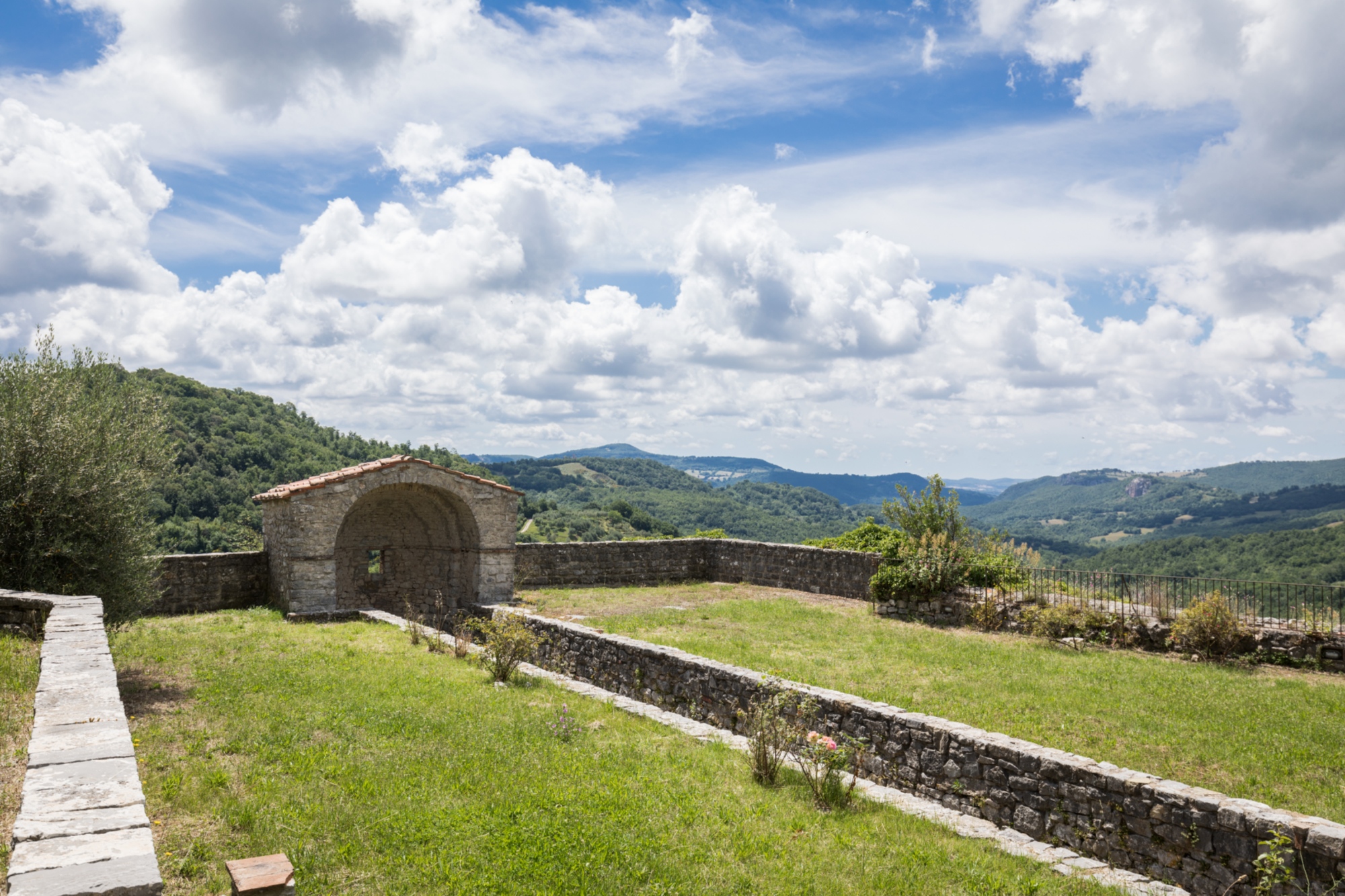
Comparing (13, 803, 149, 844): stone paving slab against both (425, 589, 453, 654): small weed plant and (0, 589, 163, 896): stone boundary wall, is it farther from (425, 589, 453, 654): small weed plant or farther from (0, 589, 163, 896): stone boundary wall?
(425, 589, 453, 654): small weed plant

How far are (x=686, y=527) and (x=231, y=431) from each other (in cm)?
5656

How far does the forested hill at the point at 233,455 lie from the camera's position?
30.9 meters

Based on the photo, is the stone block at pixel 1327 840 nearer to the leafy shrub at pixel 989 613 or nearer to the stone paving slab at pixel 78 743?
the stone paving slab at pixel 78 743

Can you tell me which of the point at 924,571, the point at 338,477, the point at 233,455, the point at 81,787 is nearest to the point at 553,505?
the point at 233,455

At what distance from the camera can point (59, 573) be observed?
9078mm

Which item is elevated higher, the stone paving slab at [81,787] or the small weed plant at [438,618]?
the stone paving slab at [81,787]

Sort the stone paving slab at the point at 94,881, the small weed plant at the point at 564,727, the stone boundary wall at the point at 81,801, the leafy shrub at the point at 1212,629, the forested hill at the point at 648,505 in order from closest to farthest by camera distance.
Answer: the stone paving slab at the point at 94,881
the stone boundary wall at the point at 81,801
the small weed plant at the point at 564,727
the leafy shrub at the point at 1212,629
the forested hill at the point at 648,505

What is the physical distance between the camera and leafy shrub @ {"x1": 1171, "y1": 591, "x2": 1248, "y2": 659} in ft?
38.9

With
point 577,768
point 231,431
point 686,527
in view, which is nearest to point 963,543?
point 577,768

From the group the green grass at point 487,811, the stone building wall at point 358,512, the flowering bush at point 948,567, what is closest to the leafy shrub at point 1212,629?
the flowering bush at point 948,567

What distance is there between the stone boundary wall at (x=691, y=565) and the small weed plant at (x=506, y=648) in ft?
29.4

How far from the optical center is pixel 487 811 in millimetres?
5695

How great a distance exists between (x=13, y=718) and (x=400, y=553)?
562 inches

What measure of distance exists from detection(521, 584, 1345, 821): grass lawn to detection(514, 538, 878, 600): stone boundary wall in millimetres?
2893
